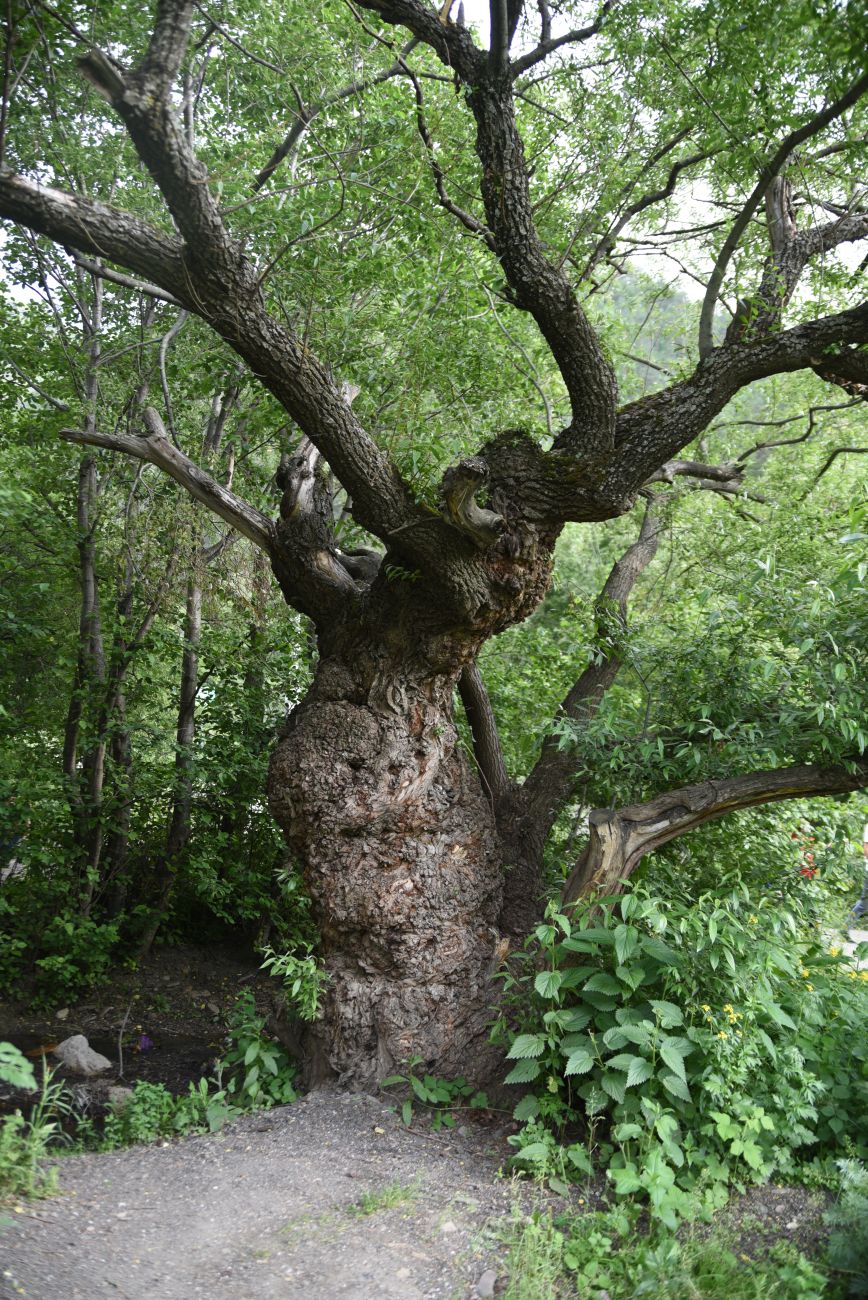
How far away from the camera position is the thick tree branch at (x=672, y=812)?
467 cm

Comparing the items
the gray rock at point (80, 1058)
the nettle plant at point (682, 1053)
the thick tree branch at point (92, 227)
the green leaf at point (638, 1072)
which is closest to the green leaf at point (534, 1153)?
the nettle plant at point (682, 1053)

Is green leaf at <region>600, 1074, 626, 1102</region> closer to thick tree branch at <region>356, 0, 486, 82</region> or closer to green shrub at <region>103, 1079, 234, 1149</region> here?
green shrub at <region>103, 1079, 234, 1149</region>

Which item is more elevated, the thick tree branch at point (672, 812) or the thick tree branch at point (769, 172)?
the thick tree branch at point (769, 172)

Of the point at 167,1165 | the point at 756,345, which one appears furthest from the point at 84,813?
the point at 756,345

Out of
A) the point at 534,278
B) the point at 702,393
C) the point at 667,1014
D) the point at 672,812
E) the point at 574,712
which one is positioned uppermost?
the point at 534,278

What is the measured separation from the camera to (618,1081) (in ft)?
12.7

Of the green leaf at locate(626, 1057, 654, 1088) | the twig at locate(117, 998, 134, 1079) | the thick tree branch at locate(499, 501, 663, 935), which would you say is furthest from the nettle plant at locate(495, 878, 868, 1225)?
the twig at locate(117, 998, 134, 1079)

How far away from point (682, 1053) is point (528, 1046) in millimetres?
681

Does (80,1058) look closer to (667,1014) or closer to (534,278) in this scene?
(667,1014)

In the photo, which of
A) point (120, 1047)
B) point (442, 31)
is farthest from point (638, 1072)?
point (442, 31)

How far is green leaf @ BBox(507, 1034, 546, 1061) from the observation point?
410 centimetres

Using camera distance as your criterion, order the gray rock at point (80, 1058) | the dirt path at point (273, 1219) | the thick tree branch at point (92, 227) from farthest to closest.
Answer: the gray rock at point (80, 1058) → the thick tree branch at point (92, 227) → the dirt path at point (273, 1219)

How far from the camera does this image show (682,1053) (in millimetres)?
3814

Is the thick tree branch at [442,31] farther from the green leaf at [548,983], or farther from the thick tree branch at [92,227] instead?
the green leaf at [548,983]
